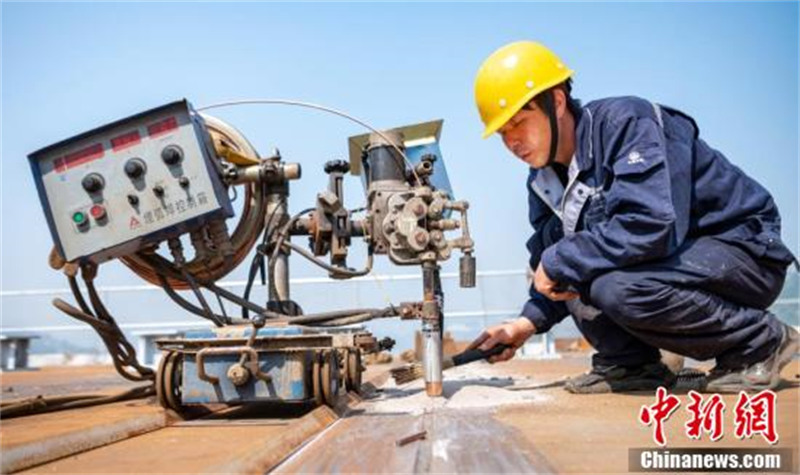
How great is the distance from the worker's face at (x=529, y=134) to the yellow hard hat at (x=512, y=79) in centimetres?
4

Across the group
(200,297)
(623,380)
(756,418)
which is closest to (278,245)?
(200,297)

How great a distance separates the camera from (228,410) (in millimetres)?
2064

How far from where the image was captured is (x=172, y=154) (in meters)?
2.17

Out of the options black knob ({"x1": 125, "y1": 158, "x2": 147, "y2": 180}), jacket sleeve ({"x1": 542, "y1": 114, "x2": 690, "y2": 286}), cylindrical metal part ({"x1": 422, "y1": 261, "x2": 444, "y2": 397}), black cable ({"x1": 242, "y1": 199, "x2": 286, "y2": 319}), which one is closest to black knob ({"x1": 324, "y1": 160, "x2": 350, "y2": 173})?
black cable ({"x1": 242, "y1": 199, "x2": 286, "y2": 319})

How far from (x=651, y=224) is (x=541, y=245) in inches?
32.4

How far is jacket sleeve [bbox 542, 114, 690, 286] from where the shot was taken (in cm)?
179

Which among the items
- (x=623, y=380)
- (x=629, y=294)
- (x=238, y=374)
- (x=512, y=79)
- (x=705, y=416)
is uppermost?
(x=512, y=79)

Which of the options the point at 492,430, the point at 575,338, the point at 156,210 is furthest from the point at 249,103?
the point at 575,338

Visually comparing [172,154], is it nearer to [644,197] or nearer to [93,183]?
[93,183]

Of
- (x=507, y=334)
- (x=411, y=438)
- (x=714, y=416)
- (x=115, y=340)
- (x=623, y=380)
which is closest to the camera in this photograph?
(x=411, y=438)

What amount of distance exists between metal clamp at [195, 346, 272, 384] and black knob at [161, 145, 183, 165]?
0.75m

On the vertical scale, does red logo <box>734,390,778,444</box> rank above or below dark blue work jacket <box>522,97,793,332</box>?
below

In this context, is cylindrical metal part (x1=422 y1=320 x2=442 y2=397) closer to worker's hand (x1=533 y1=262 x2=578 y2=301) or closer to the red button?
worker's hand (x1=533 y1=262 x2=578 y2=301)

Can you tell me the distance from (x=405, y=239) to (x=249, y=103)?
0.88 meters
